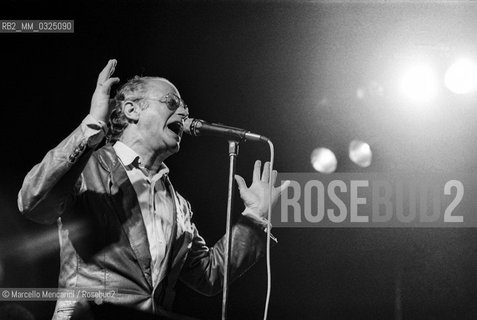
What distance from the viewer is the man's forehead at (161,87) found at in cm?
346

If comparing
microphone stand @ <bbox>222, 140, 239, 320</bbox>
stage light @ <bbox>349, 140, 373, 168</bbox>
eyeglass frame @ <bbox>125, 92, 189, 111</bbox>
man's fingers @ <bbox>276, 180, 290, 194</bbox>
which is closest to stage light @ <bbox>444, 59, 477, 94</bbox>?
stage light @ <bbox>349, 140, 373, 168</bbox>

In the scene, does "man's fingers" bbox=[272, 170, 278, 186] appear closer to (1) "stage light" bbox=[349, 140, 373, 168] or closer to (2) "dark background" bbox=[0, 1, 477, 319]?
(2) "dark background" bbox=[0, 1, 477, 319]

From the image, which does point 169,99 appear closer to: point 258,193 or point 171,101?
point 171,101

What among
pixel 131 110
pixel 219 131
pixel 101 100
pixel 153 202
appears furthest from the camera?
pixel 131 110

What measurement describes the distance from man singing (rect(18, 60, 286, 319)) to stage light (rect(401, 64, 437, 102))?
0.85 meters

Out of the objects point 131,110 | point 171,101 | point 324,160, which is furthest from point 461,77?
point 131,110

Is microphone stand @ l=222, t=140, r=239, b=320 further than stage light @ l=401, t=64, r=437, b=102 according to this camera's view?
No

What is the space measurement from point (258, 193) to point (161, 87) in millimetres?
716

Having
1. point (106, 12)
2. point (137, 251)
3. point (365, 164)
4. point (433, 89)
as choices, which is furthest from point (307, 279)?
point (106, 12)

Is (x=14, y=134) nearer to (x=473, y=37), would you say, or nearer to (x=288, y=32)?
(x=288, y=32)

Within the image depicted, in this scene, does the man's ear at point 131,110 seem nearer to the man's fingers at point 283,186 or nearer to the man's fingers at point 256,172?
the man's fingers at point 256,172

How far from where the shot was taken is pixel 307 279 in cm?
352

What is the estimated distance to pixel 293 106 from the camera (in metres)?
3.67

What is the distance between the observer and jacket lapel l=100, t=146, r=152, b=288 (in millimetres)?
3217
